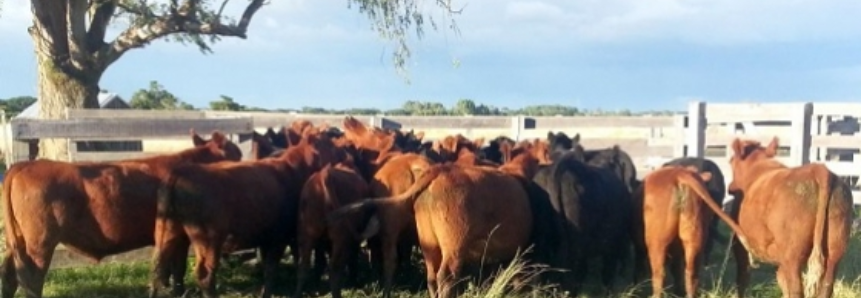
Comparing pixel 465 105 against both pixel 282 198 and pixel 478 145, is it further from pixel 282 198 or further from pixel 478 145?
pixel 282 198

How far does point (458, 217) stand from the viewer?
766cm

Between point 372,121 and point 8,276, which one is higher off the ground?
point 372,121

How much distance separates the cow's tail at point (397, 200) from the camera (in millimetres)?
7723

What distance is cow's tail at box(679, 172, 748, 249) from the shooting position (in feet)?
25.5

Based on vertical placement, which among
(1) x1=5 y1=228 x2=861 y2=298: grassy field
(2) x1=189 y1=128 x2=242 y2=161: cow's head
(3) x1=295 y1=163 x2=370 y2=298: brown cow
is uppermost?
(2) x1=189 y1=128 x2=242 y2=161: cow's head

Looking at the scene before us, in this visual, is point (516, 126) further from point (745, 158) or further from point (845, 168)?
point (745, 158)

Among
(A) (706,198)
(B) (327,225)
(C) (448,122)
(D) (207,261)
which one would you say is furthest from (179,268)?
(C) (448,122)

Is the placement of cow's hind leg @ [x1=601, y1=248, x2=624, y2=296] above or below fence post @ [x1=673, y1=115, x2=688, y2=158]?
below

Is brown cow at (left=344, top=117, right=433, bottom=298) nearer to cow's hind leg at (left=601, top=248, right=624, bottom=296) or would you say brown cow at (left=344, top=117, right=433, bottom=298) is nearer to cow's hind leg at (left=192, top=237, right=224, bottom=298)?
cow's hind leg at (left=192, top=237, right=224, bottom=298)

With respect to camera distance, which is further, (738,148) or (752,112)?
(752,112)

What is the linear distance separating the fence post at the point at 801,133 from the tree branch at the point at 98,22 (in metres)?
10.1

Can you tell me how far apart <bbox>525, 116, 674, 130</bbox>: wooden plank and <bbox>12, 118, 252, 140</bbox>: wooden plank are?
6.50m

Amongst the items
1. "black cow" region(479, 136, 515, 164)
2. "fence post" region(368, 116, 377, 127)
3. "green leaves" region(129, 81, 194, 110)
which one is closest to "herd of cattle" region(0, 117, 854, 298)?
"black cow" region(479, 136, 515, 164)

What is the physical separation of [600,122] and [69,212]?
1113cm
